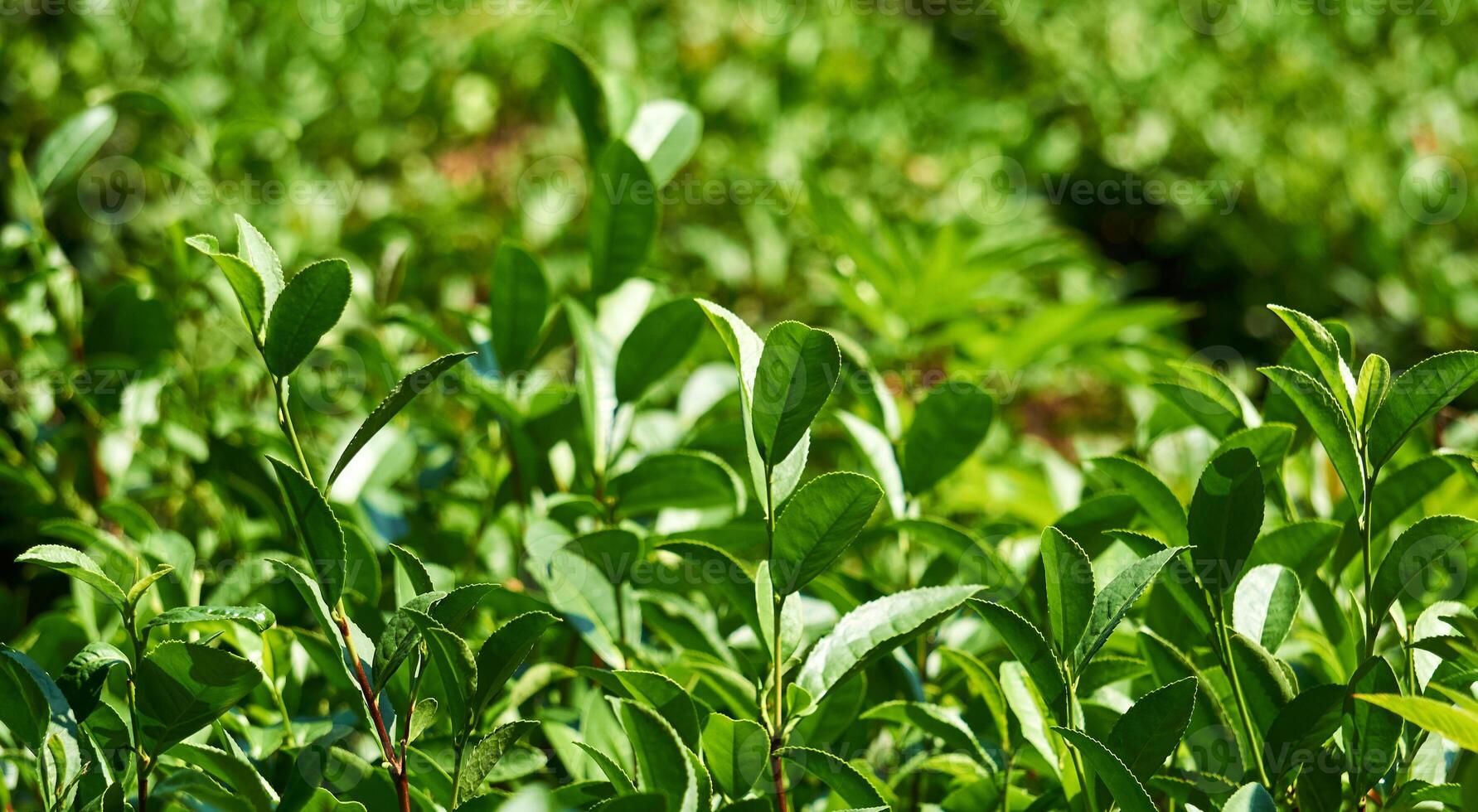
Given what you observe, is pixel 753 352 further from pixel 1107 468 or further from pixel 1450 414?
pixel 1450 414

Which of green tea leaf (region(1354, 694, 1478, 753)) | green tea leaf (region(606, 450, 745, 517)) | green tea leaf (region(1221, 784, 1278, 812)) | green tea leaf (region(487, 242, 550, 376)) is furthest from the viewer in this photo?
green tea leaf (region(487, 242, 550, 376))

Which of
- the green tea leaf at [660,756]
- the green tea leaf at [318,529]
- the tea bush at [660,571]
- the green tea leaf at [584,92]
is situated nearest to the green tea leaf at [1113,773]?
the tea bush at [660,571]

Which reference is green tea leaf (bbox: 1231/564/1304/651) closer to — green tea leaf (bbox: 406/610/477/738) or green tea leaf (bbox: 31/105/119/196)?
green tea leaf (bbox: 406/610/477/738)

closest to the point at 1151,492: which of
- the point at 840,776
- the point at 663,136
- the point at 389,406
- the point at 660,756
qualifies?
the point at 840,776

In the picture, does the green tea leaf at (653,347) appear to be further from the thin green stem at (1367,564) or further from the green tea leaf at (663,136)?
the thin green stem at (1367,564)

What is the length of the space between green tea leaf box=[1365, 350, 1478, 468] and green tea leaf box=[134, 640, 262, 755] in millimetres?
708

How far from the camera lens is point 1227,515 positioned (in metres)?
0.76

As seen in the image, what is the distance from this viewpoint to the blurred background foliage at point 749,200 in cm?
136

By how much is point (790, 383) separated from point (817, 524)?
0.09 metres

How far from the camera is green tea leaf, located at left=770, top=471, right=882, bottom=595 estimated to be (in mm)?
713

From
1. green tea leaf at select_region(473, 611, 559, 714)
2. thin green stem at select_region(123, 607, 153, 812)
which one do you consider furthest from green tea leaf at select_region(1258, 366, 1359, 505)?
thin green stem at select_region(123, 607, 153, 812)

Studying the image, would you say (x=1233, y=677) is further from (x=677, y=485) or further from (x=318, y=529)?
(x=318, y=529)

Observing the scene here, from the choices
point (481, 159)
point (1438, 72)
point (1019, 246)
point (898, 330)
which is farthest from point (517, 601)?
point (1438, 72)

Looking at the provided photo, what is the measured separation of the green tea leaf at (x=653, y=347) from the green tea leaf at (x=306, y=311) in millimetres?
391
